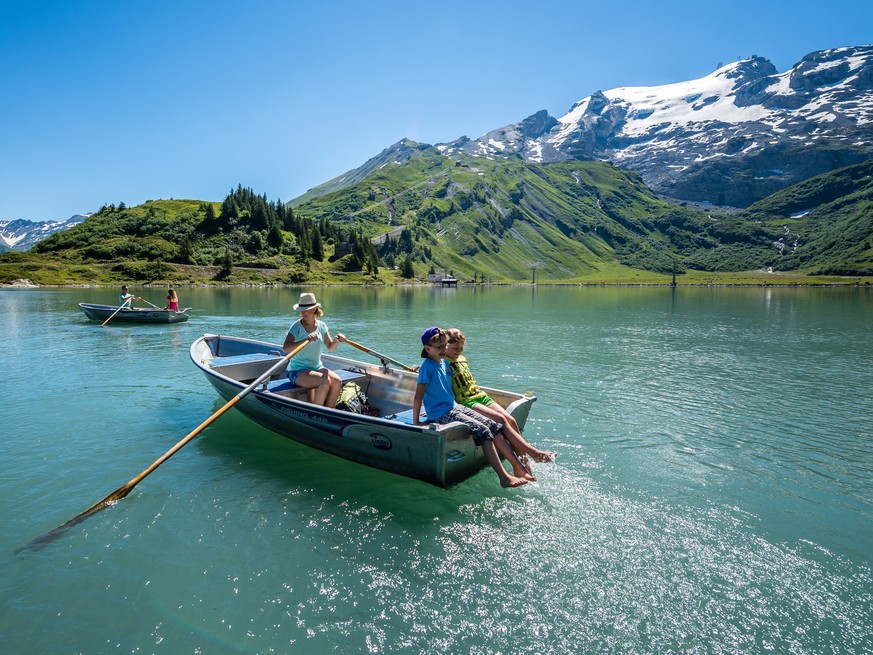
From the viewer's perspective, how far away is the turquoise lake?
6.74m

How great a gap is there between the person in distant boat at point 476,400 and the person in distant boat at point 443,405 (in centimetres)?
24

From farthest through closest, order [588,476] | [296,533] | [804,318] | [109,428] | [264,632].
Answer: [804,318] < [109,428] < [588,476] < [296,533] < [264,632]

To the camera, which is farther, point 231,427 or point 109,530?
point 231,427

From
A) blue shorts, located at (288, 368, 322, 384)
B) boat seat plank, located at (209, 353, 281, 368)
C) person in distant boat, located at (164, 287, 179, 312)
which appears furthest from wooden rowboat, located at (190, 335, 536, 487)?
person in distant boat, located at (164, 287, 179, 312)

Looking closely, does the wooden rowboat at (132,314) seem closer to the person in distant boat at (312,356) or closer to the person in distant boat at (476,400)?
the person in distant boat at (312,356)

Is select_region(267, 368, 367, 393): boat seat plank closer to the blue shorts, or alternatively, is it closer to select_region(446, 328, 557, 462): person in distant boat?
the blue shorts

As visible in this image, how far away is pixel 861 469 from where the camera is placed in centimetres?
1230

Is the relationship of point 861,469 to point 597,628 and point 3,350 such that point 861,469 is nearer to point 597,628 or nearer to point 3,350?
point 597,628

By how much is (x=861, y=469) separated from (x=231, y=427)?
1803 cm

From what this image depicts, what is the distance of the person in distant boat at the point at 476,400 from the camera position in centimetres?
1017

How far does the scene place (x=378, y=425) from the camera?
10.3 m

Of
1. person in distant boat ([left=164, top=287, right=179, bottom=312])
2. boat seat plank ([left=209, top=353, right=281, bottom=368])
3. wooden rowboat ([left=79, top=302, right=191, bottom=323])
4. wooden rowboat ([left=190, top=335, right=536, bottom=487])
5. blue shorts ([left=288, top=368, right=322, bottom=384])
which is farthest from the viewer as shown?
person in distant boat ([left=164, top=287, right=179, bottom=312])

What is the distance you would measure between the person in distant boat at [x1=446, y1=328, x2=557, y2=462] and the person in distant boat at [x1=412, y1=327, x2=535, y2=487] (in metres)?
0.24

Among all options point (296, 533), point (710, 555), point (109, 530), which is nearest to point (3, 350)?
point (109, 530)
